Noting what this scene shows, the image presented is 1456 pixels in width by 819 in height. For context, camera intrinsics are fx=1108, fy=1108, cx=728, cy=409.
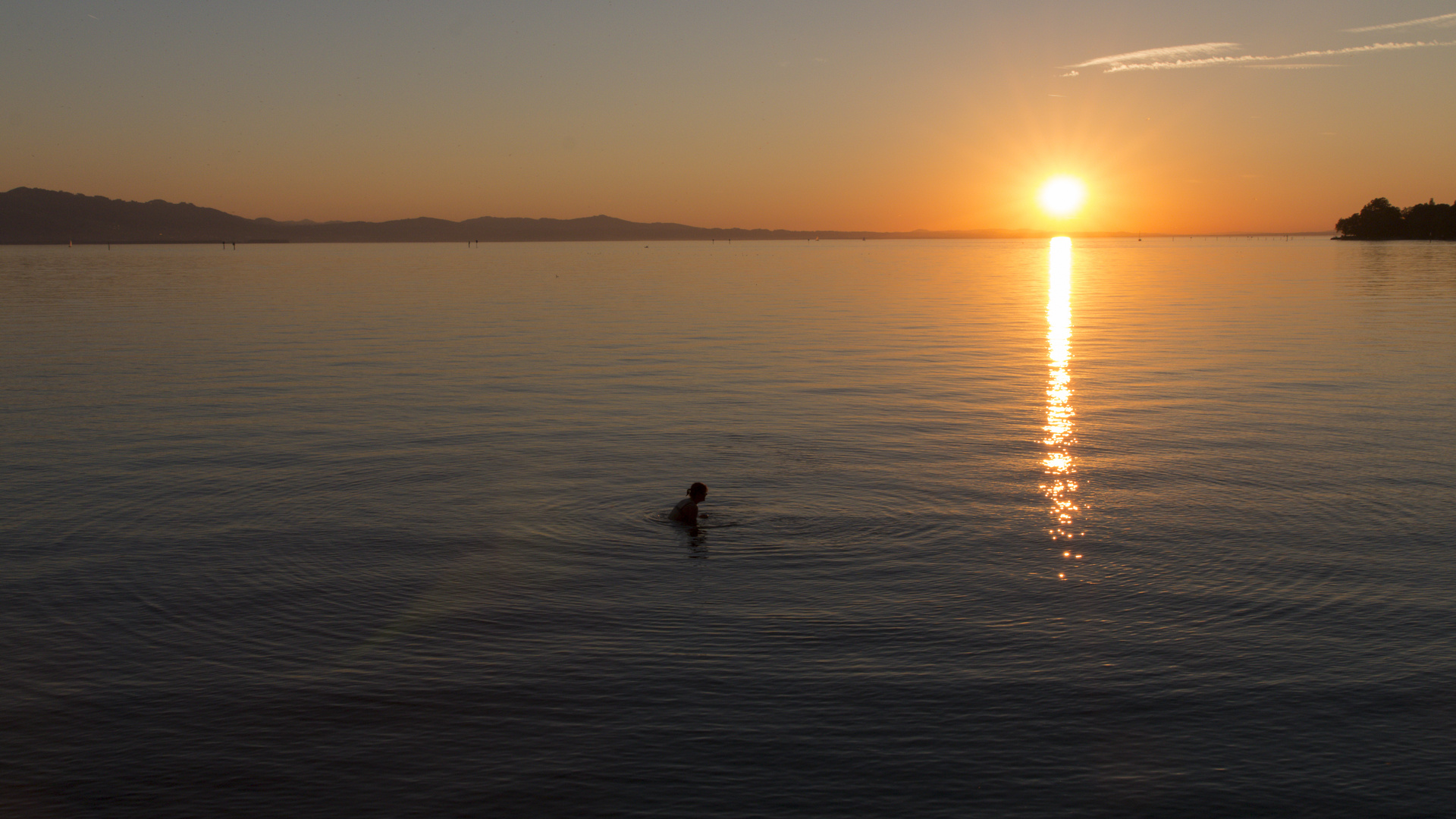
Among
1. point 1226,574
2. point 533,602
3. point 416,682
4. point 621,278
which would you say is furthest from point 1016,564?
point 621,278

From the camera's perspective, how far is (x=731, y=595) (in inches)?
645

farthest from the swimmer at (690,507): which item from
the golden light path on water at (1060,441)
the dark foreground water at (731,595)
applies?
the golden light path on water at (1060,441)

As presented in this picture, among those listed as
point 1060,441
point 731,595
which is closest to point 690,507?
point 731,595

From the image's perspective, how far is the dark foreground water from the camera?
36.9 ft

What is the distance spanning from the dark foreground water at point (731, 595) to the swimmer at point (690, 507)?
0.27 m

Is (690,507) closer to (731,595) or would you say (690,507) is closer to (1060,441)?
(731,595)

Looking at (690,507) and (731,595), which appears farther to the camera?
(690,507)

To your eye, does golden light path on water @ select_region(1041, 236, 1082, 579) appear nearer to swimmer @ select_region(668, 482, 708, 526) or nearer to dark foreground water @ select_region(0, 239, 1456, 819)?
dark foreground water @ select_region(0, 239, 1456, 819)

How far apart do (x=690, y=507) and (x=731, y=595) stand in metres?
3.23

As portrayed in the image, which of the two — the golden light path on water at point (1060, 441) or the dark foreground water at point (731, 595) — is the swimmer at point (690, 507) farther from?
the golden light path on water at point (1060, 441)

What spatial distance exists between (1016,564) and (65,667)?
529 inches

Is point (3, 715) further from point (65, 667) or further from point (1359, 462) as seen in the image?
point (1359, 462)

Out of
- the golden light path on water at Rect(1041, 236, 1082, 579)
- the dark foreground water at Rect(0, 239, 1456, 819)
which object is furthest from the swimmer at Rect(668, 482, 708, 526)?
the golden light path on water at Rect(1041, 236, 1082, 579)

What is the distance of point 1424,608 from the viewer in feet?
50.4
